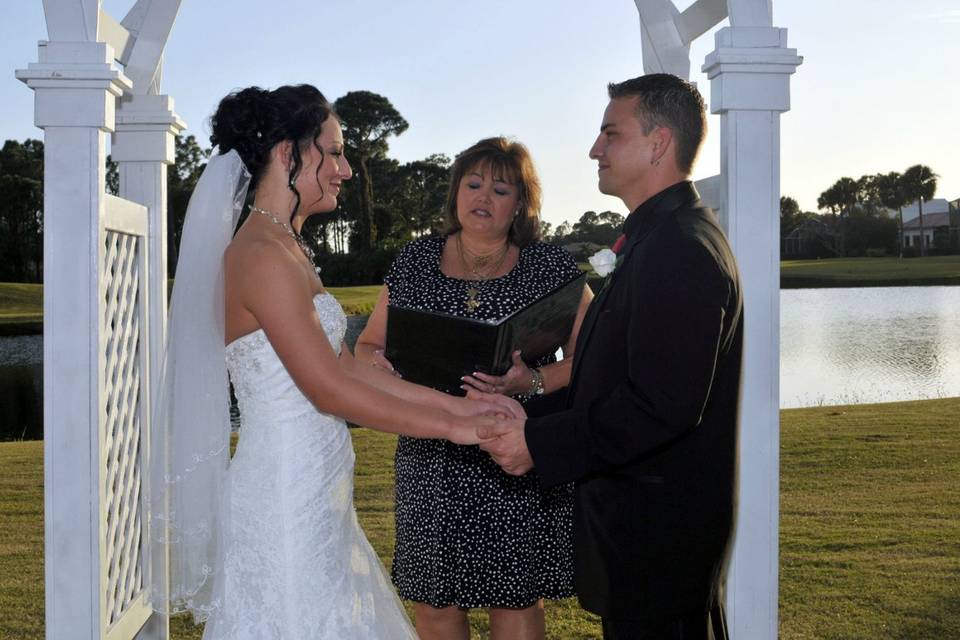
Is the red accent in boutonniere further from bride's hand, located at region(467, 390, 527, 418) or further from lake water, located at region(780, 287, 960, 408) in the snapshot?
lake water, located at region(780, 287, 960, 408)

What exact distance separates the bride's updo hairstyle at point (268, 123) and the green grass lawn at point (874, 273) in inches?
2496

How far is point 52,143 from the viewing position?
10.2ft

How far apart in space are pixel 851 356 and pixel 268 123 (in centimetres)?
2920

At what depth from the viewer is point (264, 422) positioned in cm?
287

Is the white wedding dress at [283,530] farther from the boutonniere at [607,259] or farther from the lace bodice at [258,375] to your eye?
the boutonniere at [607,259]

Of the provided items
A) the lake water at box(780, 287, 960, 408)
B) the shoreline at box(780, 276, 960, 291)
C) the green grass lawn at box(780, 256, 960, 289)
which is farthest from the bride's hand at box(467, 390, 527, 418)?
the green grass lawn at box(780, 256, 960, 289)

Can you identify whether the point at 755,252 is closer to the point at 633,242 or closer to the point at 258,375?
the point at 633,242

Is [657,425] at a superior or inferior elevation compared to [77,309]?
inferior

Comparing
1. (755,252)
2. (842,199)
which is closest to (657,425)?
(755,252)

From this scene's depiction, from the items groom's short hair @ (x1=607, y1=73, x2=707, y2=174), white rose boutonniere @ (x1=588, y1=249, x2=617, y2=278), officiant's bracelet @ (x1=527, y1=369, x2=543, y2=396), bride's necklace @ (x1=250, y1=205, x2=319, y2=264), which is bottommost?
officiant's bracelet @ (x1=527, y1=369, x2=543, y2=396)

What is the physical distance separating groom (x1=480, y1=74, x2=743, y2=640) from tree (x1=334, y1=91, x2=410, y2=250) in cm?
4689

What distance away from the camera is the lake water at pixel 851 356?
22375 mm

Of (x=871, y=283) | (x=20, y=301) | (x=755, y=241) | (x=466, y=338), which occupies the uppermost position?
(x=871, y=283)

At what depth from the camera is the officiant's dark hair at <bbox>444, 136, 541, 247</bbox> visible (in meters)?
3.76
